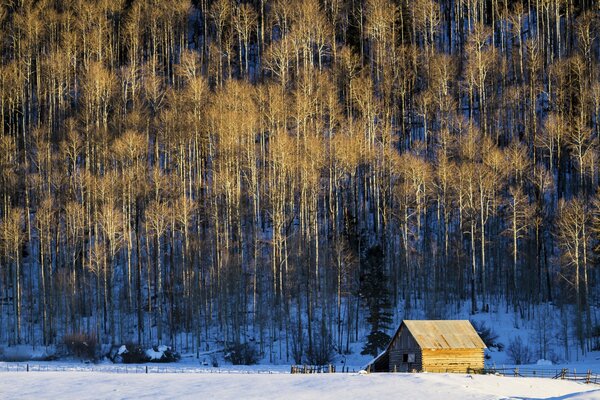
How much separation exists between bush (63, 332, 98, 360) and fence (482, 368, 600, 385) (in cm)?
2562

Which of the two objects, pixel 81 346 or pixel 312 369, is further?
pixel 81 346

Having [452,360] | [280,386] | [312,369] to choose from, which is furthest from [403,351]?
[280,386]

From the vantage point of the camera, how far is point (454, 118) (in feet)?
231

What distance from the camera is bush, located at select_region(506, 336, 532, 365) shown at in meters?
50.7

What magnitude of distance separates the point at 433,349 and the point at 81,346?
23686mm

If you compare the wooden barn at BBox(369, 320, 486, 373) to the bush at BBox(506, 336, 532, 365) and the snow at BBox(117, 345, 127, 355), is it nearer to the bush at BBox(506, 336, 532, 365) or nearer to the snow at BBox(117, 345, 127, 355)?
the bush at BBox(506, 336, 532, 365)

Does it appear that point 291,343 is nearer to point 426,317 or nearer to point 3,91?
point 426,317

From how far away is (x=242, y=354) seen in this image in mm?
53688

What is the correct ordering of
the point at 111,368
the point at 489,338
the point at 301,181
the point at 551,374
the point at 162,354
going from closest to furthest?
the point at 551,374, the point at 111,368, the point at 489,338, the point at 162,354, the point at 301,181

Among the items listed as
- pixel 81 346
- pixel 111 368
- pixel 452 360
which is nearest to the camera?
pixel 452 360

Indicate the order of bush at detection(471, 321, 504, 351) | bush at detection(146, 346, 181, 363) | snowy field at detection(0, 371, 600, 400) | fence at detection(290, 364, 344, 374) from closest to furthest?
snowy field at detection(0, 371, 600, 400) → fence at detection(290, 364, 344, 374) → bush at detection(471, 321, 504, 351) → bush at detection(146, 346, 181, 363)

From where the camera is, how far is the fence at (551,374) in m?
41.6

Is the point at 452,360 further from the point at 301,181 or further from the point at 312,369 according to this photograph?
the point at 301,181

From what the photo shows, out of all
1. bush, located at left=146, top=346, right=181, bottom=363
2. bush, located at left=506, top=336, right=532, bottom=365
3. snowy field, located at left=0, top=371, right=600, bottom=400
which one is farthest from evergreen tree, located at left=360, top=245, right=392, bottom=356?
bush, located at left=146, top=346, right=181, bottom=363
